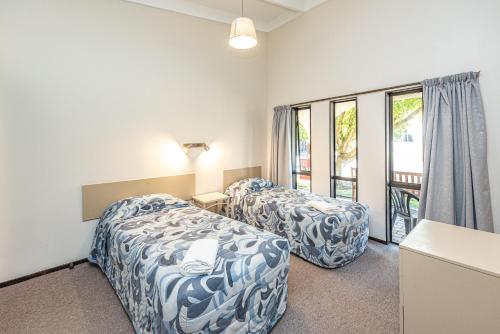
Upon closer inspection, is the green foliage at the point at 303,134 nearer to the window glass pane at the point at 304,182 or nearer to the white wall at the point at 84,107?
the window glass pane at the point at 304,182

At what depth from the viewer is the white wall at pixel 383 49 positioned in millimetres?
2447

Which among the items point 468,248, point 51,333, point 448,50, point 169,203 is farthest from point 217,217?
point 448,50

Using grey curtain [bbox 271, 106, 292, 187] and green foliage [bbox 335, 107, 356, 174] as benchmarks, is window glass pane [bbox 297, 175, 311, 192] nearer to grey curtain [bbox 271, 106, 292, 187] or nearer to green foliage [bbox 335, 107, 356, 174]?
grey curtain [bbox 271, 106, 292, 187]

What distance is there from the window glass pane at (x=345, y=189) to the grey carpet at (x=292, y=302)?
1.11 meters

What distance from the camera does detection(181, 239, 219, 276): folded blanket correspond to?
1578mm

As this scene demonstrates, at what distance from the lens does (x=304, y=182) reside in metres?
4.37

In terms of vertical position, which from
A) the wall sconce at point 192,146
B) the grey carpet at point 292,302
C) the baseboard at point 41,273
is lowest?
the grey carpet at point 292,302

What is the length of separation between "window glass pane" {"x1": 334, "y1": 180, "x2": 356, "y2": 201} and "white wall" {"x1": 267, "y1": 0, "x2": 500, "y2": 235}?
208 millimetres

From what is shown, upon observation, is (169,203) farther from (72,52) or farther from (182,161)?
(72,52)

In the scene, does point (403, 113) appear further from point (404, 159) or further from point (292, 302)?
point (292, 302)

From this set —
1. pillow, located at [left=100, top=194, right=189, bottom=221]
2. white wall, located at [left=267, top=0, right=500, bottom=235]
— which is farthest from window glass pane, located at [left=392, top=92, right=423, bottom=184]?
pillow, located at [left=100, top=194, right=189, bottom=221]

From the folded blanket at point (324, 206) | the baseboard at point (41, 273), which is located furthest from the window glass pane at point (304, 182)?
the baseboard at point (41, 273)

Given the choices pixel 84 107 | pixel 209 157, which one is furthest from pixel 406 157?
pixel 84 107

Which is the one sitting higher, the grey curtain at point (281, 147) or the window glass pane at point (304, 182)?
the grey curtain at point (281, 147)
